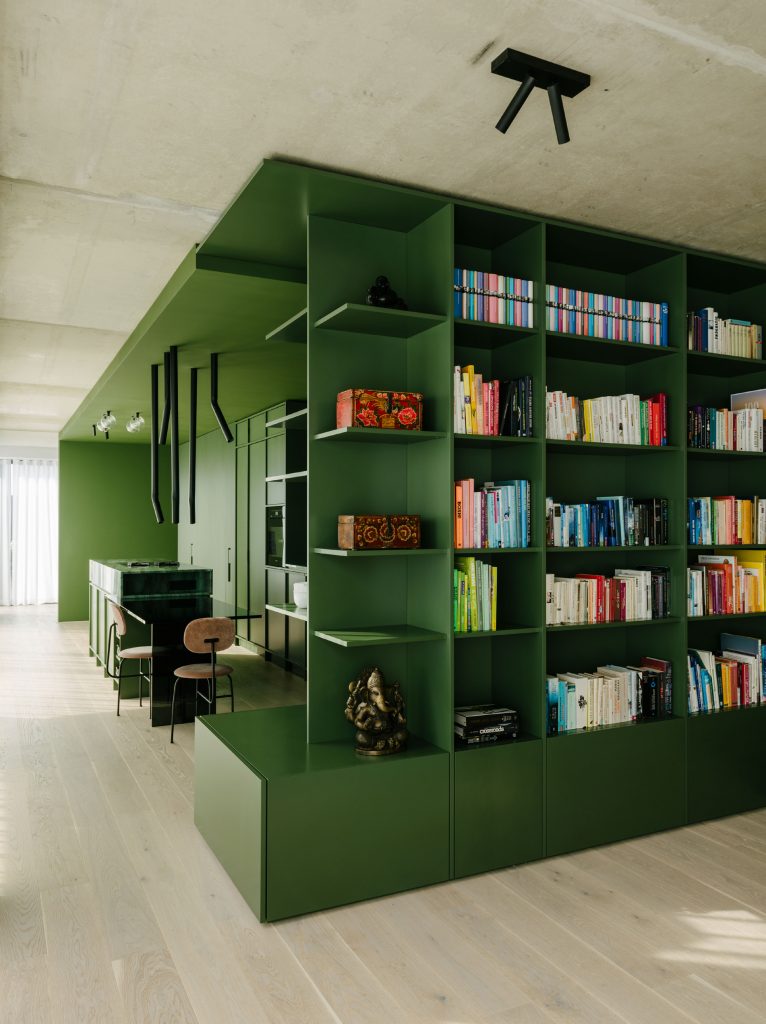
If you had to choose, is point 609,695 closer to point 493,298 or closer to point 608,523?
point 608,523

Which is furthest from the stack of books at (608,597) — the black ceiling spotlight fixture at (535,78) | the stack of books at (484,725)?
the black ceiling spotlight fixture at (535,78)

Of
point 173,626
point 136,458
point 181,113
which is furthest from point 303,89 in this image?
point 136,458

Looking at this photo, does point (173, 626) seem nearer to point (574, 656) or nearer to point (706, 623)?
point (574, 656)

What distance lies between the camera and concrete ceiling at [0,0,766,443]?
83.0 inches

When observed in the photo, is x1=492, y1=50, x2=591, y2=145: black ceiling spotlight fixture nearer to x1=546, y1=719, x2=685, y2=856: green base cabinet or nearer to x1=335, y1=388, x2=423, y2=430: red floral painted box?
x1=335, y1=388, x2=423, y2=430: red floral painted box

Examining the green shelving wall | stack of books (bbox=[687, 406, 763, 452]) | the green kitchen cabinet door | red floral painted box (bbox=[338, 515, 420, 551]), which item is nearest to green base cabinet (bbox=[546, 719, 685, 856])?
red floral painted box (bbox=[338, 515, 420, 551])

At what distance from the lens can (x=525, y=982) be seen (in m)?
2.38

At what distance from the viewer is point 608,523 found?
357cm

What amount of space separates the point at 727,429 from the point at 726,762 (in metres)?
1.66

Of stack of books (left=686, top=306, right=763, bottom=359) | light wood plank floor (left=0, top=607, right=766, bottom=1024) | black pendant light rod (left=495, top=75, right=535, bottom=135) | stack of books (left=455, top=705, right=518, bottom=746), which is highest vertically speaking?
black pendant light rod (left=495, top=75, right=535, bottom=135)

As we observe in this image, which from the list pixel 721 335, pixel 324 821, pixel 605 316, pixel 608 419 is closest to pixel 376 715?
pixel 324 821

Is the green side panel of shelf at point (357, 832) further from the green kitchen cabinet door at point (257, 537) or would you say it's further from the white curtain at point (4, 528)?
the white curtain at point (4, 528)

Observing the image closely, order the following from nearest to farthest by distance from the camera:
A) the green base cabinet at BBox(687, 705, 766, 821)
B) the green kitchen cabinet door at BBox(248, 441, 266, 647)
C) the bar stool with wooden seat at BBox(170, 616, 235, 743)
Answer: the green base cabinet at BBox(687, 705, 766, 821) → the bar stool with wooden seat at BBox(170, 616, 235, 743) → the green kitchen cabinet door at BBox(248, 441, 266, 647)

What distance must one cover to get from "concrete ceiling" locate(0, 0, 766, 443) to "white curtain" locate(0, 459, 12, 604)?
9.97 m
